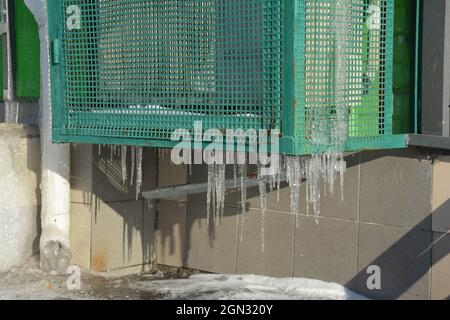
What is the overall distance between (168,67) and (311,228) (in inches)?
70.0

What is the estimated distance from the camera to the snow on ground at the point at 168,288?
561 cm

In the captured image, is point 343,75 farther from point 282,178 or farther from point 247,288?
point 247,288

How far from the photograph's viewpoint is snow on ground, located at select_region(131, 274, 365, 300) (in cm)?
558

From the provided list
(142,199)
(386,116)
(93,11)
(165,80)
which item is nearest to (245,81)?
(165,80)

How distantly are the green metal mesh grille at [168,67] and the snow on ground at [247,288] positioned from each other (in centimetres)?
141

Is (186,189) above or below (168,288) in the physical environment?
above

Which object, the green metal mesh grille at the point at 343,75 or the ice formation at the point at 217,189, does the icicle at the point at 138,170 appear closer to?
the ice formation at the point at 217,189

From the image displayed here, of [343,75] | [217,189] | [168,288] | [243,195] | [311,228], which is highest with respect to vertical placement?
[343,75]

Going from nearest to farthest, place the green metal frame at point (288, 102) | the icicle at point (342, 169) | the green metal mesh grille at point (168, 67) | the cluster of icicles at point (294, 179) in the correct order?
the green metal frame at point (288, 102) < the green metal mesh grille at point (168, 67) < the cluster of icicles at point (294, 179) < the icicle at point (342, 169)

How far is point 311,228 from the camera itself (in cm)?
580

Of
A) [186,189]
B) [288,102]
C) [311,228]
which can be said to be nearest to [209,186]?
[186,189]

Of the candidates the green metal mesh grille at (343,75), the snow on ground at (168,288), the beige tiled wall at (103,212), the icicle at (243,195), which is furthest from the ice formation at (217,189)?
the green metal mesh grille at (343,75)

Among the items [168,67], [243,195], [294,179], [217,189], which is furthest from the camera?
[243,195]

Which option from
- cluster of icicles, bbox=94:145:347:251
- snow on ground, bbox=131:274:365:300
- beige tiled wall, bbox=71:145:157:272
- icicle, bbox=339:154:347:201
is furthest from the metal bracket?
snow on ground, bbox=131:274:365:300
